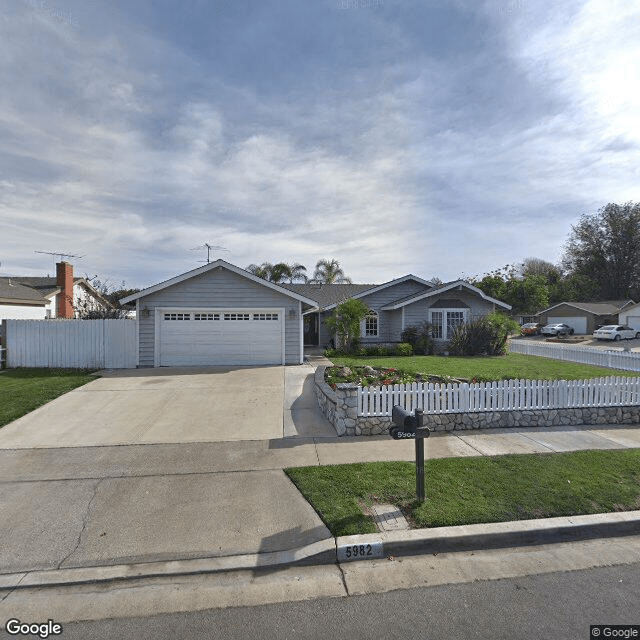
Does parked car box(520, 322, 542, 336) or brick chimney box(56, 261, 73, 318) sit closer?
brick chimney box(56, 261, 73, 318)

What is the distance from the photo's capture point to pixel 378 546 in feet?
12.1

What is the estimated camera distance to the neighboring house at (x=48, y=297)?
21.4m

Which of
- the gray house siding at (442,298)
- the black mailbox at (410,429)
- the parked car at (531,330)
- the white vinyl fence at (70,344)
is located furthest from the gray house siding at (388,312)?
the parked car at (531,330)

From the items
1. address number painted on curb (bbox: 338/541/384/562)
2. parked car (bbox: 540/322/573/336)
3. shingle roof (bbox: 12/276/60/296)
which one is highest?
shingle roof (bbox: 12/276/60/296)

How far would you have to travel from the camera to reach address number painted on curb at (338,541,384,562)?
3.63m

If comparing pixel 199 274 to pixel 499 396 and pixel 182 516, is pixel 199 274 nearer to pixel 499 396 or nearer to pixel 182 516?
pixel 499 396

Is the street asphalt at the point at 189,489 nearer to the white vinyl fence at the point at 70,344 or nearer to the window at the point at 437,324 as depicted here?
the white vinyl fence at the point at 70,344

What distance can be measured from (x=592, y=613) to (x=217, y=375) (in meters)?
11.2

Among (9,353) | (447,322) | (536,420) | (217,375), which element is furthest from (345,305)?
(9,353)

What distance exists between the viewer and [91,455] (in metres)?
6.01

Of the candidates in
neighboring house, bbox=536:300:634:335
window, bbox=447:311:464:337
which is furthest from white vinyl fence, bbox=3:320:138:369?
neighboring house, bbox=536:300:634:335

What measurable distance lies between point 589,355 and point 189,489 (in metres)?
17.2

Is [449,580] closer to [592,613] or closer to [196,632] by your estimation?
[592,613]

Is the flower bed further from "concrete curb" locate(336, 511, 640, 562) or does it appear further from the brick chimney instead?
the brick chimney
